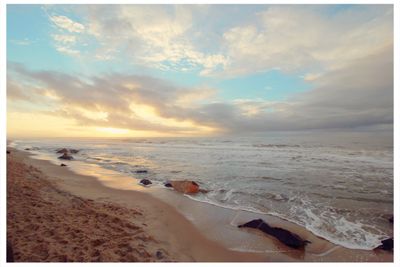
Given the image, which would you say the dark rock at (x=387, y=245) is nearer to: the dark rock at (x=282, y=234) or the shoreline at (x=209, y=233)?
the shoreline at (x=209, y=233)

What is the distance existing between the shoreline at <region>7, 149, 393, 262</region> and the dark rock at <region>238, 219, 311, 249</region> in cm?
18

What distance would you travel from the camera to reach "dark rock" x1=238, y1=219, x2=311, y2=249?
17.8 ft

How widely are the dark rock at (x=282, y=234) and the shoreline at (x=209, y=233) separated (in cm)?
18

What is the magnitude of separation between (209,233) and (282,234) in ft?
6.91

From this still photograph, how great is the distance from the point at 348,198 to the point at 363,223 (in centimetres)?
264

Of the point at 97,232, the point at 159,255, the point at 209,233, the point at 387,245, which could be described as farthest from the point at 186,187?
the point at 387,245

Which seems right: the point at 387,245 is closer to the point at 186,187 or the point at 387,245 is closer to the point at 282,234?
the point at 282,234

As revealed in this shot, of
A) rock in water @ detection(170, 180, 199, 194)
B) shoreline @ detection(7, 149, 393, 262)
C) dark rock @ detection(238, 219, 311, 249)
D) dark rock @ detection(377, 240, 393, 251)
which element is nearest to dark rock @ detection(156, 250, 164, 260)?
shoreline @ detection(7, 149, 393, 262)

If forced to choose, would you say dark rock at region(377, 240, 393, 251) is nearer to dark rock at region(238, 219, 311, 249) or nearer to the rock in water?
dark rock at region(238, 219, 311, 249)

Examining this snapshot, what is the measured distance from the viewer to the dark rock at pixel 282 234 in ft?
17.8

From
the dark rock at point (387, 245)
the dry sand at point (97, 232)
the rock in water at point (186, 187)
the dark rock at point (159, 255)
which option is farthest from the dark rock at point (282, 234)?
the rock in water at point (186, 187)

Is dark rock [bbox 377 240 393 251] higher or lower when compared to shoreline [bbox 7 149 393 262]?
higher

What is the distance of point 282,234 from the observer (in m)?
5.81
